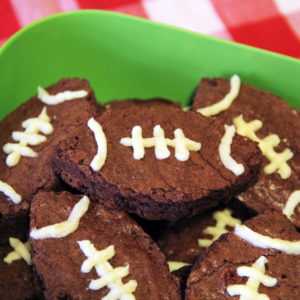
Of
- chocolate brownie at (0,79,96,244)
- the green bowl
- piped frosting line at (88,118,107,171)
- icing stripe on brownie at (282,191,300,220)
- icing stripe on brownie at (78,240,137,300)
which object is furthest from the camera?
the green bowl

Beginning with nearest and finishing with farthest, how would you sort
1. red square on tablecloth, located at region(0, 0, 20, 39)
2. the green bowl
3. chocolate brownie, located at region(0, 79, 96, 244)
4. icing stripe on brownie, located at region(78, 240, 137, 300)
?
1. icing stripe on brownie, located at region(78, 240, 137, 300)
2. chocolate brownie, located at region(0, 79, 96, 244)
3. the green bowl
4. red square on tablecloth, located at region(0, 0, 20, 39)

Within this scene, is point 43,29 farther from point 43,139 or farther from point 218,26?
point 218,26

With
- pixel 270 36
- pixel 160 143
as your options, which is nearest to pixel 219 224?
pixel 160 143

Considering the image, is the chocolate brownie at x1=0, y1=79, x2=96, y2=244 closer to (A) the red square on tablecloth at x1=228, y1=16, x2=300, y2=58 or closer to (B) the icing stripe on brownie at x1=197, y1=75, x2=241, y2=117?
(B) the icing stripe on brownie at x1=197, y1=75, x2=241, y2=117

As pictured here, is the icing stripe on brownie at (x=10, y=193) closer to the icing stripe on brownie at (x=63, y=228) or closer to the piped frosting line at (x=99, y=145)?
the icing stripe on brownie at (x=63, y=228)

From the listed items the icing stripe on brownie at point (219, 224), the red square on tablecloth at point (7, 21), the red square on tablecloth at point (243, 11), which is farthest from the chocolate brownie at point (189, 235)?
the red square on tablecloth at point (7, 21)

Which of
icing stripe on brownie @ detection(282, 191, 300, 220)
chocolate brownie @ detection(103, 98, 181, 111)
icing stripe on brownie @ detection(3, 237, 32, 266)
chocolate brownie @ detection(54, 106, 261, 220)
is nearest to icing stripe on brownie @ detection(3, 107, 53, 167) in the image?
chocolate brownie @ detection(54, 106, 261, 220)

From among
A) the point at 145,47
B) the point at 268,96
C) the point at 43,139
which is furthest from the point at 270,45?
the point at 43,139
